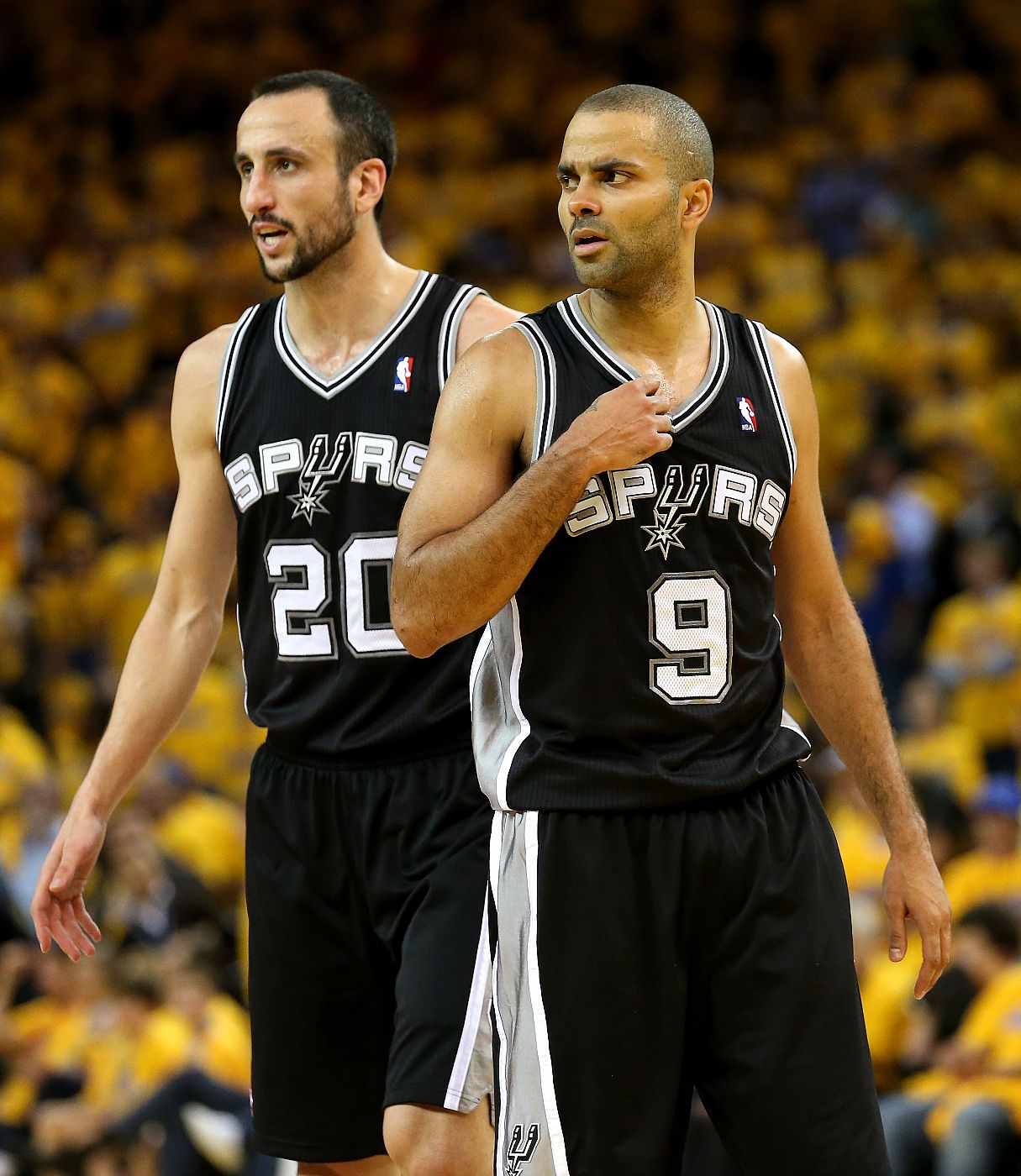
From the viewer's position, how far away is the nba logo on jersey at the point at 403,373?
402cm

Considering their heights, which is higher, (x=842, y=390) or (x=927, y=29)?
(x=927, y=29)

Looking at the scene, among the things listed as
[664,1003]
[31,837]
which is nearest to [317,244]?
[664,1003]

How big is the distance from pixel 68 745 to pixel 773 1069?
7.94 meters

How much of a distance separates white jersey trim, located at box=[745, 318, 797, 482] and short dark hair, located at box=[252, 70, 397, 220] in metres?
1.11

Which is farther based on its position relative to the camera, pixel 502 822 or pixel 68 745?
pixel 68 745

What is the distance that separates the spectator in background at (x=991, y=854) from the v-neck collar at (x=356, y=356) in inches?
153

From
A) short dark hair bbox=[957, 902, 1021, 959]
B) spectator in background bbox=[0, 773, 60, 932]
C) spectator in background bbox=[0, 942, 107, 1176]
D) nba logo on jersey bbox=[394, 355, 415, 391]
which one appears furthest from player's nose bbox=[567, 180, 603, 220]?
spectator in background bbox=[0, 773, 60, 932]

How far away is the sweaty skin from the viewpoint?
10.1 ft

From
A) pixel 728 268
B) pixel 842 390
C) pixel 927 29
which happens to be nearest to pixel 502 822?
pixel 842 390

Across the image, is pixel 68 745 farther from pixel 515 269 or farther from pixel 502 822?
pixel 502 822

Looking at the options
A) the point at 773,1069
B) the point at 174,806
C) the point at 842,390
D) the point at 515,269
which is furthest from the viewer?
the point at 515,269

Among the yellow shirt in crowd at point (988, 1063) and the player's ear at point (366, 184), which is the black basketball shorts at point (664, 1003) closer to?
the player's ear at point (366, 184)

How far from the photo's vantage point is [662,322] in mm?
3398

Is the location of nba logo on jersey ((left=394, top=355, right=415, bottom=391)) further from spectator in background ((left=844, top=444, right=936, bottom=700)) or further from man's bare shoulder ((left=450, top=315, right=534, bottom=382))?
spectator in background ((left=844, top=444, right=936, bottom=700))
